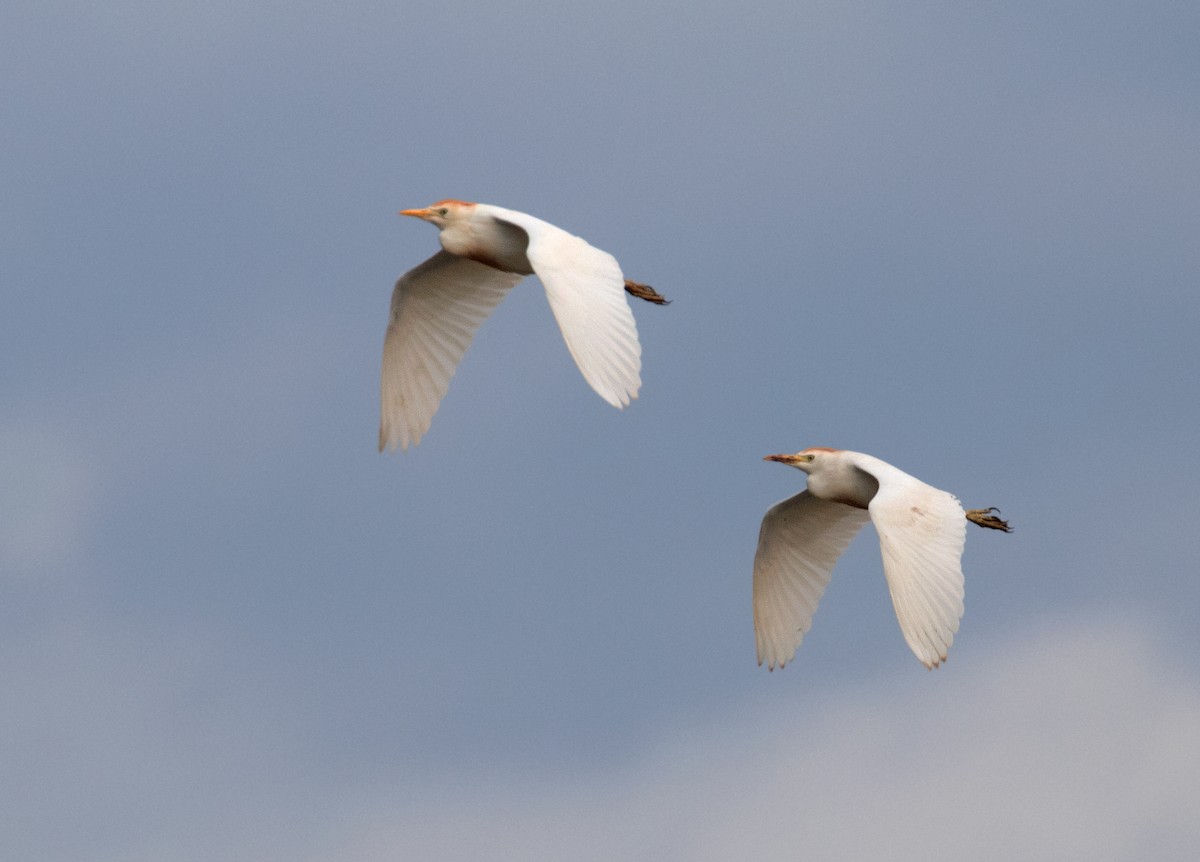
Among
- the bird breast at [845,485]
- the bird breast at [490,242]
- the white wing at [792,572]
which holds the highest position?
the bird breast at [490,242]

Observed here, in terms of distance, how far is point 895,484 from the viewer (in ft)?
79.0

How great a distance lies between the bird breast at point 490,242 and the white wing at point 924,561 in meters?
4.97

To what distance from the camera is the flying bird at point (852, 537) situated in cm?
2242

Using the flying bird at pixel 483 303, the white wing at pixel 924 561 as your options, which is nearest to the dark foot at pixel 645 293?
the flying bird at pixel 483 303

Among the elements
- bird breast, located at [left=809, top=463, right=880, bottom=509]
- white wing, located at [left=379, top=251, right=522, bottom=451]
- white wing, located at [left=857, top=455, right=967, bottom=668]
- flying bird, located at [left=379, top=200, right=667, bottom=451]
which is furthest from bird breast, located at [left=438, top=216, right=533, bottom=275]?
white wing, located at [left=857, top=455, right=967, bottom=668]

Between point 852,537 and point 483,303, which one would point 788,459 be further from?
point 483,303

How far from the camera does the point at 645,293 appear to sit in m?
26.9

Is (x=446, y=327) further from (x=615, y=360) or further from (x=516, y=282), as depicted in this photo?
(x=615, y=360)

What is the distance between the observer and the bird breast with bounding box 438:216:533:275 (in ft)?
86.1

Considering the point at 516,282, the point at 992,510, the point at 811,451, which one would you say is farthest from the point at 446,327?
the point at 992,510

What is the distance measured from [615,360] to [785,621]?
612 centimetres

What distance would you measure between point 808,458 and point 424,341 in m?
4.98

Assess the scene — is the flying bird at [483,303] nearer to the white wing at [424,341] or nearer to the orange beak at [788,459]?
the white wing at [424,341]

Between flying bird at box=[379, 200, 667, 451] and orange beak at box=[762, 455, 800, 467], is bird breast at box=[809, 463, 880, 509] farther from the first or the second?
flying bird at box=[379, 200, 667, 451]
